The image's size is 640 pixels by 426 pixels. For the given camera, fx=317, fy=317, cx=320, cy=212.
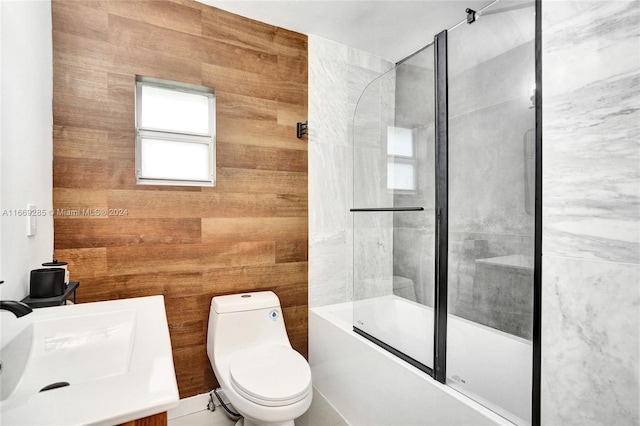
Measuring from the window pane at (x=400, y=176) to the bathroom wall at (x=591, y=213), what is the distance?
0.77m

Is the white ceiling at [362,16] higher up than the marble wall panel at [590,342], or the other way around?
the white ceiling at [362,16]

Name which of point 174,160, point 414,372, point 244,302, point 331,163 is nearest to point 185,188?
point 174,160

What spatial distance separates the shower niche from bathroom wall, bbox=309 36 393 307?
0.62 m

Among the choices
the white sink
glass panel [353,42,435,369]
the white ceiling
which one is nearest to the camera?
the white sink

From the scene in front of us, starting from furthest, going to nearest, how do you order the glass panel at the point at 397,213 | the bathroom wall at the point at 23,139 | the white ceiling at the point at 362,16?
the white ceiling at the point at 362,16
the glass panel at the point at 397,213
the bathroom wall at the point at 23,139

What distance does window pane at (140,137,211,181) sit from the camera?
1.97 m

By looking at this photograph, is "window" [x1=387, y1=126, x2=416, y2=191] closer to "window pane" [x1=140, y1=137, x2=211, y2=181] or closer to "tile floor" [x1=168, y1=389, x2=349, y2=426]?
"window pane" [x1=140, y1=137, x2=211, y2=181]

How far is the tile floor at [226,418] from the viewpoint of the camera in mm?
1933

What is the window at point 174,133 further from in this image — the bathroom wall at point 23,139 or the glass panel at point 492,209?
the glass panel at point 492,209

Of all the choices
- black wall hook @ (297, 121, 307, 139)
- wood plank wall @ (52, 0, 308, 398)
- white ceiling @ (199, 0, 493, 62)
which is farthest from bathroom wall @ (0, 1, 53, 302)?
black wall hook @ (297, 121, 307, 139)

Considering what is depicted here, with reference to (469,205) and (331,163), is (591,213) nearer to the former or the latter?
(469,205)

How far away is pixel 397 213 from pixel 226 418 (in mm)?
1674

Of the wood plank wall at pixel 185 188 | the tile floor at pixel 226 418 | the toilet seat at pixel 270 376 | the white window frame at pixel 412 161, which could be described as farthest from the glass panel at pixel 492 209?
the wood plank wall at pixel 185 188

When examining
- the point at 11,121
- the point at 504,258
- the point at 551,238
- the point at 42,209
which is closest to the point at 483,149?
the point at 504,258
